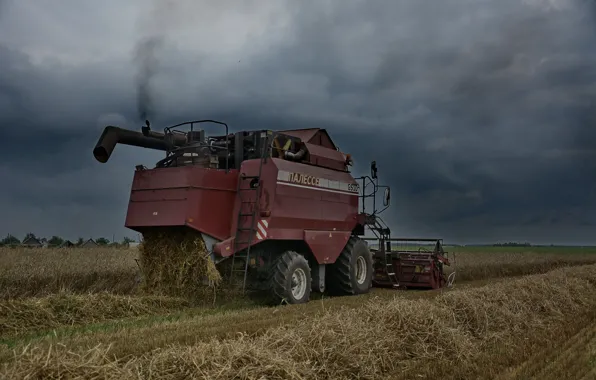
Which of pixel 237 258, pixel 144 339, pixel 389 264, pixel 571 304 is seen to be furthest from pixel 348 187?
pixel 144 339

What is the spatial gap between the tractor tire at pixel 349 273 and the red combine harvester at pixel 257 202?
0.02 metres

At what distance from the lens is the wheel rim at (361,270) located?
519 inches

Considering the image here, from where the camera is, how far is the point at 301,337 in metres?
5.80

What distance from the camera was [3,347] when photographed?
6.28 meters

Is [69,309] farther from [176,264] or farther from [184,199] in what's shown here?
[184,199]

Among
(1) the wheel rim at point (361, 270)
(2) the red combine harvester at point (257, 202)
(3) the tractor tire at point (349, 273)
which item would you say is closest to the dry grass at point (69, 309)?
(2) the red combine harvester at point (257, 202)

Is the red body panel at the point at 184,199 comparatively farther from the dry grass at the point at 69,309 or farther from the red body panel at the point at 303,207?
the dry grass at the point at 69,309

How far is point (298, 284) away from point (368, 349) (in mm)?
4916

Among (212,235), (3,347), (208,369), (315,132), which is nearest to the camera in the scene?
(208,369)

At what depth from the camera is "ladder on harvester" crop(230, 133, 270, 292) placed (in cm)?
1020

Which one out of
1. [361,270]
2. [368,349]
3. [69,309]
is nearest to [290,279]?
[361,270]

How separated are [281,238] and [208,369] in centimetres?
598

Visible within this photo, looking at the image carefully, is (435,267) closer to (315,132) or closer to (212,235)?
(315,132)

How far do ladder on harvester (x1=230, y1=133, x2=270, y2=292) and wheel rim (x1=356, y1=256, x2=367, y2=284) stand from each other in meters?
3.62
